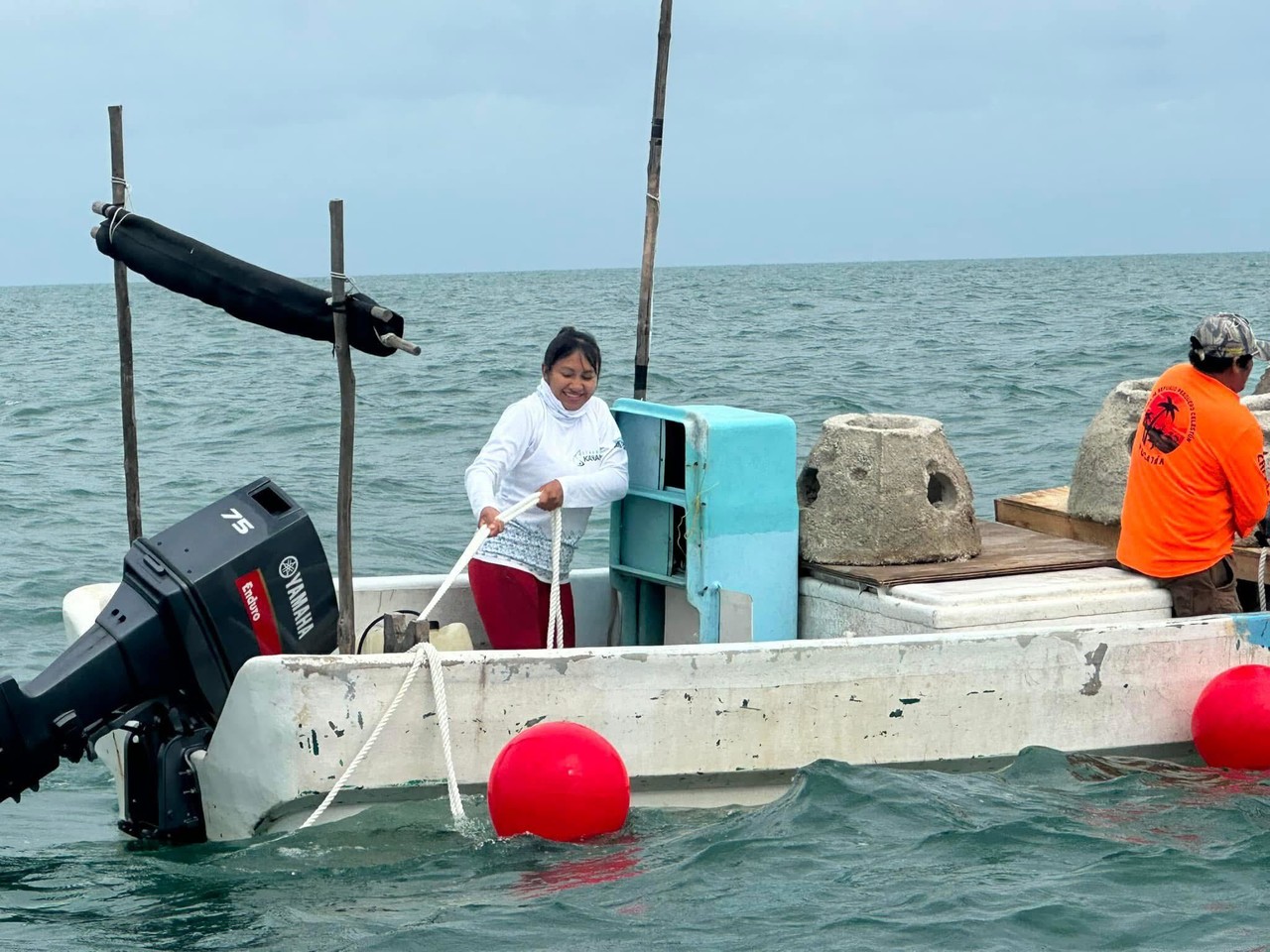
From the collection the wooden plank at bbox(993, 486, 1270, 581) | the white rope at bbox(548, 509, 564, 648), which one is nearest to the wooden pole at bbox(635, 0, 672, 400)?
the white rope at bbox(548, 509, 564, 648)

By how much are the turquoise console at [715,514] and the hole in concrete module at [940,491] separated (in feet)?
2.22

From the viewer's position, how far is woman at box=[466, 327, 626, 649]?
258 inches

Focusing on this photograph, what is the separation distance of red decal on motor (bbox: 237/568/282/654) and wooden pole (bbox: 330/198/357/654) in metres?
0.34

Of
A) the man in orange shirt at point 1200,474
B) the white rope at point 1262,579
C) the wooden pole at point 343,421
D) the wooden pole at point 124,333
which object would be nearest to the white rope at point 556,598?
the wooden pole at point 343,421

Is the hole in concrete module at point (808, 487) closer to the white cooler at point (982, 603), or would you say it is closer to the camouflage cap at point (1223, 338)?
the white cooler at point (982, 603)

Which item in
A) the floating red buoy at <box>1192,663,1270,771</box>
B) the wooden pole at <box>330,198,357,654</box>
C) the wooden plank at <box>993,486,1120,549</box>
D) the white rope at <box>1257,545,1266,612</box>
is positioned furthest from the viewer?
the wooden plank at <box>993,486,1120,549</box>

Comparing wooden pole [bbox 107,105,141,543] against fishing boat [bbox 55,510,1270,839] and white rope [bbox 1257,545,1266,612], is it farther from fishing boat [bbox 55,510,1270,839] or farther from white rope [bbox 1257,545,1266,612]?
white rope [bbox 1257,545,1266,612]

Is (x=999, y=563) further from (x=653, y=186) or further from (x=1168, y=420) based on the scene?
(x=653, y=186)

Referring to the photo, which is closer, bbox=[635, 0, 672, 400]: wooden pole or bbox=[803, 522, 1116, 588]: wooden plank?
bbox=[803, 522, 1116, 588]: wooden plank

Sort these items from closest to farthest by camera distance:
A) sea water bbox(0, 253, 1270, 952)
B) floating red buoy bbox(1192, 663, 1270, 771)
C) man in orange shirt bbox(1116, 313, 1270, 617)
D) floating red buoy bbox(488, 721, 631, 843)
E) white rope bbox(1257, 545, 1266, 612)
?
sea water bbox(0, 253, 1270, 952)
floating red buoy bbox(488, 721, 631, 843)
floating red buoy bbox(1192, 663, 1270, 771)
man in orange shirt bbox(1116, 313, 1270, 617)
white rope bbox(1257, 545, 1266, 612)

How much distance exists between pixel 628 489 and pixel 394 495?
8.80m

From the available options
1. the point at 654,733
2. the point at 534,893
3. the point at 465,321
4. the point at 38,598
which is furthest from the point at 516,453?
the point at 465,321

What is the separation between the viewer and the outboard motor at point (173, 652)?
18.5ft

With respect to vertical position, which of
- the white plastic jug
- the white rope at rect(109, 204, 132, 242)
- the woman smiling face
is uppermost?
the white rope at rect(109, 204, 132, 242)
